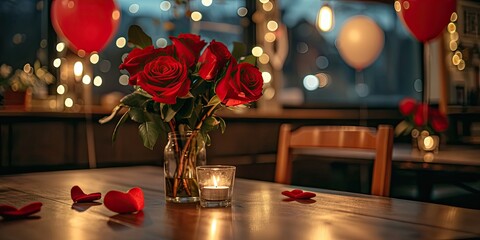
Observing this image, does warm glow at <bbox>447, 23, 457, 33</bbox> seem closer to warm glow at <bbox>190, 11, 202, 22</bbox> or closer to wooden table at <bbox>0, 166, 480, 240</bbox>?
warm glow at <bbox>190, 11, 202, 22</bbox>

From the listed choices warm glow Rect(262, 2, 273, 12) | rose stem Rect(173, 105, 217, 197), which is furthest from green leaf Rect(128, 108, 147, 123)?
warm glow Rect(262, 2, 273, 12)

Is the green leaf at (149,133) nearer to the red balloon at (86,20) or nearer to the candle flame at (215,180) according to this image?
the candle flame at (215,180)

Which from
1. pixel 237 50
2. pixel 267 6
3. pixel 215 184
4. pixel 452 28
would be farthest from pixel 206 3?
pixel 215 184

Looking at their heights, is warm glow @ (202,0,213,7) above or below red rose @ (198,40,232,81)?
above

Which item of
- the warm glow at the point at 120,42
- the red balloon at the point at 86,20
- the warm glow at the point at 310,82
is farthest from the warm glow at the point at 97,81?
the warm glow at the point at 310,82

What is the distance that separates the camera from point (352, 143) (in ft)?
6.54

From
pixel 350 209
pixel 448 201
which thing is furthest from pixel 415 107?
pixel 350 209

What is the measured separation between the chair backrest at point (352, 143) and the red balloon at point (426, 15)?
130 centimetres

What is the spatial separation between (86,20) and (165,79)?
167 centimetres

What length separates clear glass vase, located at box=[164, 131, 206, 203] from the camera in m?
1.43

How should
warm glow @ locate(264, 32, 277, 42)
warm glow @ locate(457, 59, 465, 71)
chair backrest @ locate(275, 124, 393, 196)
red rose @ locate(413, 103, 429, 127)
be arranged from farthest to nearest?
warm glow @ locate(264, 32, 277, 42)
warm glow @ locate(457, 59, 465, 71)
red rose @ locate(413, 103, 429, 127)
chair backrest @ locate(275, 124, 393, 196)

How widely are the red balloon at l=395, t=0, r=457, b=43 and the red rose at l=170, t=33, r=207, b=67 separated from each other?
6.62 feet

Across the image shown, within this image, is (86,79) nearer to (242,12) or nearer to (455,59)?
(242,12)

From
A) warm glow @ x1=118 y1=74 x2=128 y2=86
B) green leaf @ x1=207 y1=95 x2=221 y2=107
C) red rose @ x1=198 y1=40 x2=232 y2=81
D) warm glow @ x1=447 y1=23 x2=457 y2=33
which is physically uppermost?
warm glow @ x1=447 y1=23 x2=457 y2=33
